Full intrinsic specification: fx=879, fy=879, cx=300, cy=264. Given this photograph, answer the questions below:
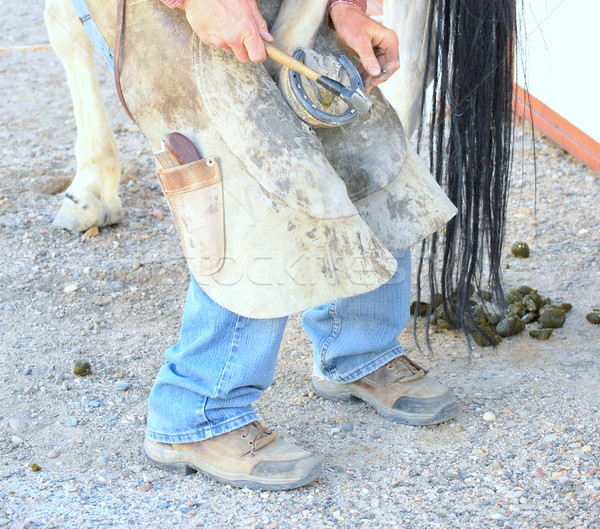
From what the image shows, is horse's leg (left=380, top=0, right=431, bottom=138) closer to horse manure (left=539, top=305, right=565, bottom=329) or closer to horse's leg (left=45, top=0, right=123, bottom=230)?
horse manure (left=539, top=305, right=565, bottom=329)

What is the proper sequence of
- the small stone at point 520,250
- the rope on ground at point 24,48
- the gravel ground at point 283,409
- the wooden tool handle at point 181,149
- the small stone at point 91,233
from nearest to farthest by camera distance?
the wooden tool handle at point 181,149 < the gravel ground at point 283,409 < the small stone at point 520,250 < the small stone at point 91,233 < the rope on ground at point 24,48

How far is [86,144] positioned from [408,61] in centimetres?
126

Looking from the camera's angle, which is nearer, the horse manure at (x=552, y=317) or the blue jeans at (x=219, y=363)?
the blue jeans at (x=219, y=363)

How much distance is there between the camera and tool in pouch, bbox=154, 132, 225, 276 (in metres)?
1.60

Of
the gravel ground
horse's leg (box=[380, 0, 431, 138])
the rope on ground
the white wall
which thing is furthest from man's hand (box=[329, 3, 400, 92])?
the rope on ground

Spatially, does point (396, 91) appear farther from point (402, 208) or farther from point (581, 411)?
point (581, 411)

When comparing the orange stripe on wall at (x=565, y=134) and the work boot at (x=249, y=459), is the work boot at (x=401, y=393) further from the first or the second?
the orange stripe on wall at (x=565, y=134)

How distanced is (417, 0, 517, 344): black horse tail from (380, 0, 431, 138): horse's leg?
0.85ft

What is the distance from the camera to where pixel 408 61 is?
8.22 ft

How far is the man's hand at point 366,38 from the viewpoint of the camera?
171cm

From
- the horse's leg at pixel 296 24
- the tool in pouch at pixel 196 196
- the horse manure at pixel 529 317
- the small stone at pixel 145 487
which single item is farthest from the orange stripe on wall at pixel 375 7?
the small stone at pixel 145 487

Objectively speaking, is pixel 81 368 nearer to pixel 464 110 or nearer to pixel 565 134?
pixel 464 110

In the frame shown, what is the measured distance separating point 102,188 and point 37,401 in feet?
3.81

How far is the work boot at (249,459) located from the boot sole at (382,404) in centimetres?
31
